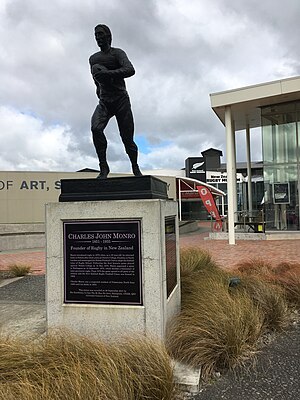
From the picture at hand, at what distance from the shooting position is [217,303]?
4.41 metres

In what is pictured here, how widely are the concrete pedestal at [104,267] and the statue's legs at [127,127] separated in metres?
0.99

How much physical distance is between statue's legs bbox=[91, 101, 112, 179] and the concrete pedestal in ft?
2.72

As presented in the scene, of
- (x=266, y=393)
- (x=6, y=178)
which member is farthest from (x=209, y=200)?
(x=266, y=393)

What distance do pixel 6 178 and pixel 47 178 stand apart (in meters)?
2.49

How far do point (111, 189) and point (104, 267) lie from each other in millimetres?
864

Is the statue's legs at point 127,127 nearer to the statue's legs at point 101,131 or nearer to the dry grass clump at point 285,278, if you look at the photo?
the statue's legs at point 101,131

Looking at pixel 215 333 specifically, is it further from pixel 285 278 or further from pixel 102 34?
pixel 102 34

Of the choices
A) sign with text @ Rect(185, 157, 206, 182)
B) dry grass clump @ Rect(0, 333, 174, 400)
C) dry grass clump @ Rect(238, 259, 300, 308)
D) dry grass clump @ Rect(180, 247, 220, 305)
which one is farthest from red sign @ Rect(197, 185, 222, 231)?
sign with text @ Rect(185, 157, 206, 182)

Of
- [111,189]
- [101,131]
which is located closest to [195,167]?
[101,131]

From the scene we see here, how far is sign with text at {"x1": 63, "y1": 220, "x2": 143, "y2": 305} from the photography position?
4199mm

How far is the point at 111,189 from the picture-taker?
4457 mm

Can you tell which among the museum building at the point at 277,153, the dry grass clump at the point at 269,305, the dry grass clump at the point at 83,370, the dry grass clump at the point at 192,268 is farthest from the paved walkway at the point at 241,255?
the dry grass clump at the point at 83,370

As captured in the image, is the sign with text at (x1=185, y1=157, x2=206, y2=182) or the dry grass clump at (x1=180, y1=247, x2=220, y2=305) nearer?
the dry grass clump at (x1=180, y1=247, x2=220, y2=305)

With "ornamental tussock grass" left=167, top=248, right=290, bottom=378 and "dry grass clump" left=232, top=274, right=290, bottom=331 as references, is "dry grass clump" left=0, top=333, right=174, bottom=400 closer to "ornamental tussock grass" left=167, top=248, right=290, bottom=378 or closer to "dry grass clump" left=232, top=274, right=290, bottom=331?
"ornamental tussock grass" left=167, top=248, right=290, bottom=378
